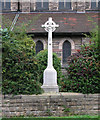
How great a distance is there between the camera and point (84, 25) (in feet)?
44.5

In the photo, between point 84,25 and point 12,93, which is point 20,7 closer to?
point 84,25

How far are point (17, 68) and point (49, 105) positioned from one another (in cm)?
156

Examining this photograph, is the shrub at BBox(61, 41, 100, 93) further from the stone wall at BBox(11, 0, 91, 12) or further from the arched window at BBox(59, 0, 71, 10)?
the arched window at BBox(59, 0, 71, 10)

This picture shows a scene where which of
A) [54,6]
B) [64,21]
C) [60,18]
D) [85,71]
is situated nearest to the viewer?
[85,71]

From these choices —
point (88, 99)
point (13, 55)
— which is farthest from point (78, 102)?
point (13, 55)

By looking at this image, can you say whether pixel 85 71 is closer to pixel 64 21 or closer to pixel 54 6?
pixel 64 21

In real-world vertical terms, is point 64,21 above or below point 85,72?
above

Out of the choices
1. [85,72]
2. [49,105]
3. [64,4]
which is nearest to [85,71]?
[85,72]

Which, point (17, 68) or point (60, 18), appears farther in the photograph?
point (60, 18)

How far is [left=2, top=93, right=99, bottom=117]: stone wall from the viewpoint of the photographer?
582 cm

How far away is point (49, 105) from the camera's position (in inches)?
233

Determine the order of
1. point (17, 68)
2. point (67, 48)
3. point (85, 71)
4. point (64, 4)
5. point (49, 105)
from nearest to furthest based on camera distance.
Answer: point (49, 105) → point (17, 68) → point (85, 71) → point (67, 48) → point (64, 4)

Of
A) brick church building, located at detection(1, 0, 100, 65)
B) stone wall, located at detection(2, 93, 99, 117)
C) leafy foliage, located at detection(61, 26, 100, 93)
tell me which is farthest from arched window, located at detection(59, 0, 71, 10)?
stone wall, located at detection(2, 93, 99, 117)

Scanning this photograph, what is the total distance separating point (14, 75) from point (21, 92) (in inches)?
24.3
